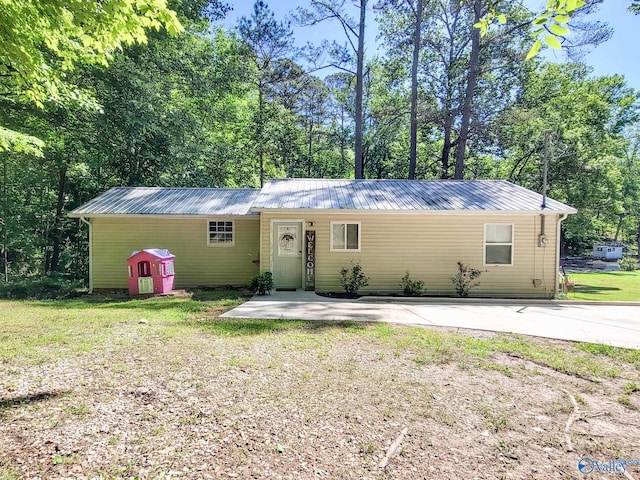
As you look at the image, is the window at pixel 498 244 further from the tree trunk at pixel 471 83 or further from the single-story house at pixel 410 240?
the tree trunk at pixel 471 83

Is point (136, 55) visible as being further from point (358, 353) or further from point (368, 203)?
point (358, 353)

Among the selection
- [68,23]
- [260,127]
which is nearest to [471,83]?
[260,127]

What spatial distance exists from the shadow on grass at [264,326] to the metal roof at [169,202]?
541 cm

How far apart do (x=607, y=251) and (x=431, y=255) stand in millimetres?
31497

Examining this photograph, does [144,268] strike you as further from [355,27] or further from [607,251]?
[607,251]

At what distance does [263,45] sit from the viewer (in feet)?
69.6

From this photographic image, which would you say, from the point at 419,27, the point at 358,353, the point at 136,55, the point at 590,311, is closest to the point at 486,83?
the point at 419,27

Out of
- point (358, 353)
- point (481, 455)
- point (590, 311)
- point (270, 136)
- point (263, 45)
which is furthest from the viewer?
point (270, 136)

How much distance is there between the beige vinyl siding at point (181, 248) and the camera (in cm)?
1091

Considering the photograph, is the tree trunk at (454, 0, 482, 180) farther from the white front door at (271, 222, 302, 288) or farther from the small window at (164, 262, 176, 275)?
the small window at (164, 262, 176, 275)

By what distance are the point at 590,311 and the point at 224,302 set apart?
842cm

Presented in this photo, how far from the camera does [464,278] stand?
9828mm

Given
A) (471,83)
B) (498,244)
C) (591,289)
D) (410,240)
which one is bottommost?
(591,289)

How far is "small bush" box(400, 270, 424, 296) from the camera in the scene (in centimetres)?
962
